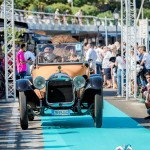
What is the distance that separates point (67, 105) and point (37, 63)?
1955 millimetres

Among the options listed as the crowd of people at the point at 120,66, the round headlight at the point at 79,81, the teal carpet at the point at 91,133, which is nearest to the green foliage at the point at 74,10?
the crowd of people at the point at 120,66

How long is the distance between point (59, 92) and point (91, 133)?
1490 millimetres

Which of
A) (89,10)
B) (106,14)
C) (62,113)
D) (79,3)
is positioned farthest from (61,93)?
(79,3)

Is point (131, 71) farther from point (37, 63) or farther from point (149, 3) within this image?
point (149, 3)

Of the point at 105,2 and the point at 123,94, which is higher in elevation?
the point at 105,2

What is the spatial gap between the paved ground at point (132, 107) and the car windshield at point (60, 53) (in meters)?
2.24

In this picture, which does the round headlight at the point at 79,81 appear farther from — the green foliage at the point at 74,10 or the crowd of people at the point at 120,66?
the green foliage at the point at 74,10

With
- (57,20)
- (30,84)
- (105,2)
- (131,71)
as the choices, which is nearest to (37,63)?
(30,84)

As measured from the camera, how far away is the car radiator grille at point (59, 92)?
16872 millimetres

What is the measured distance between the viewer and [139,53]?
27625 mm

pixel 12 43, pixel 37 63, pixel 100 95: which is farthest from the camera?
pixel 12 43

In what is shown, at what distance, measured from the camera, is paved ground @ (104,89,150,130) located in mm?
18552

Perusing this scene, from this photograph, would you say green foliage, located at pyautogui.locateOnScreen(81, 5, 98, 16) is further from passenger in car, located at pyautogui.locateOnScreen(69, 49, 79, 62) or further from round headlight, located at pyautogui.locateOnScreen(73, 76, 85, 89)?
round headlight, located at pyautogui.locateOnScreen(73, 76, 85, 89)

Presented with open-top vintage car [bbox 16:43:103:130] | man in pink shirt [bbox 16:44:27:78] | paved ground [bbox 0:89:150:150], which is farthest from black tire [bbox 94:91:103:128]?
man in pink shirt [bbox 16:44:27:78]
